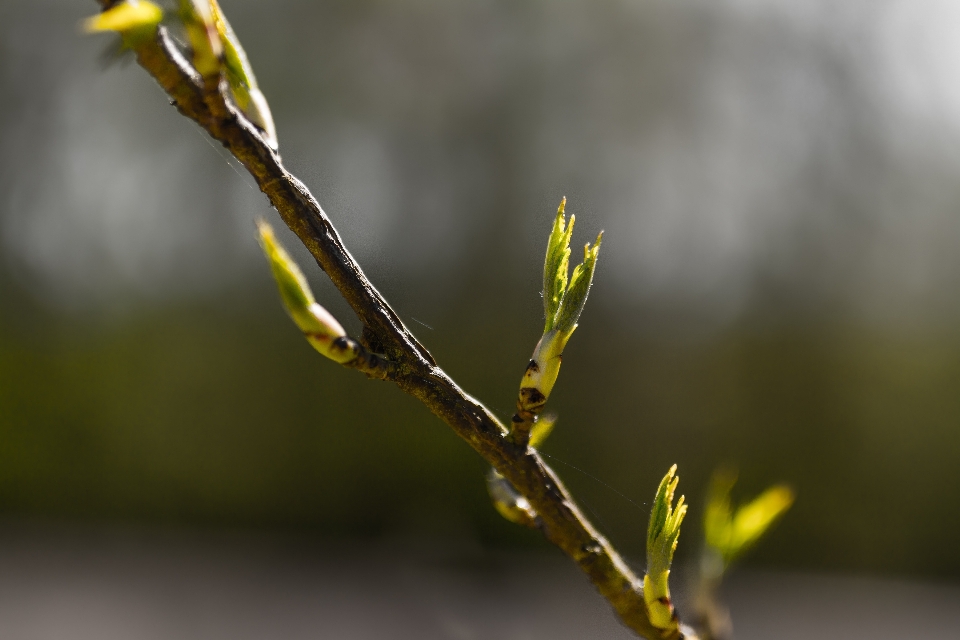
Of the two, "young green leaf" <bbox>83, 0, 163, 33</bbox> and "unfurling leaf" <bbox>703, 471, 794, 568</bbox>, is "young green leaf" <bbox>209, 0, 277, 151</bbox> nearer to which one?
"young green leaf" <bbox>83, 0, 163, 33</bbox>

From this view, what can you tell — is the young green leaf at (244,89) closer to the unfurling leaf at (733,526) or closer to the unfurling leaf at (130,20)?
the unfurling leaf at (130,20)

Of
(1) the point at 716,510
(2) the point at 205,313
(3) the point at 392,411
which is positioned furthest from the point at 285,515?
(1) the point at 716,510

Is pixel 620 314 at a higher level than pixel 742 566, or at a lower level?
higher

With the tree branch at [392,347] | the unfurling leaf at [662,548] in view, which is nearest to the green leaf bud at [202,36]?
the tree branch at [392,347]

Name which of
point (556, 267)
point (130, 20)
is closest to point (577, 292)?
point (556, 267)

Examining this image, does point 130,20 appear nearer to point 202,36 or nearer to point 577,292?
point 202,36

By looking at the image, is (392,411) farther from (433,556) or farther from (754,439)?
(754,439)

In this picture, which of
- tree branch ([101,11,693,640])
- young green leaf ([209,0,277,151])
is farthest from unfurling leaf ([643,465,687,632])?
young green leaf ([209,0,277,151])
